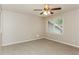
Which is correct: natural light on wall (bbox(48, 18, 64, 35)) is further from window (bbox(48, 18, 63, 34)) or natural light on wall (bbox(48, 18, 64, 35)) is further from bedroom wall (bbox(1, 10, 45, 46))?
bedroom wall (bbox(1, 10, 45, 46))

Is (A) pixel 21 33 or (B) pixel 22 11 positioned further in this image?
(A) pixel 21 33

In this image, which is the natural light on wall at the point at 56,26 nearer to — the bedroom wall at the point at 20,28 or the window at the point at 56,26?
the window at the point at 56,26

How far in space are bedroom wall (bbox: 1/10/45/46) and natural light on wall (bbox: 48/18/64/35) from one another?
0.11m

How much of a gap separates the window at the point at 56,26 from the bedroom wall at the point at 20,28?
11cm

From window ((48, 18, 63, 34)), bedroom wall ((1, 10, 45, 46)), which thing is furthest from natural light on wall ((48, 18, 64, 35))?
bedroom wall ((1, 10, 45, 46))

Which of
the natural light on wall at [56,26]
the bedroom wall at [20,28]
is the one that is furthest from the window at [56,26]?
the bedroom wall at [20,28]

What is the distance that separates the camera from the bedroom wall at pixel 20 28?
1153 mm

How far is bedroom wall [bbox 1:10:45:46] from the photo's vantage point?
3.78 feet

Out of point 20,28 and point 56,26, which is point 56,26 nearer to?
point 56,26
